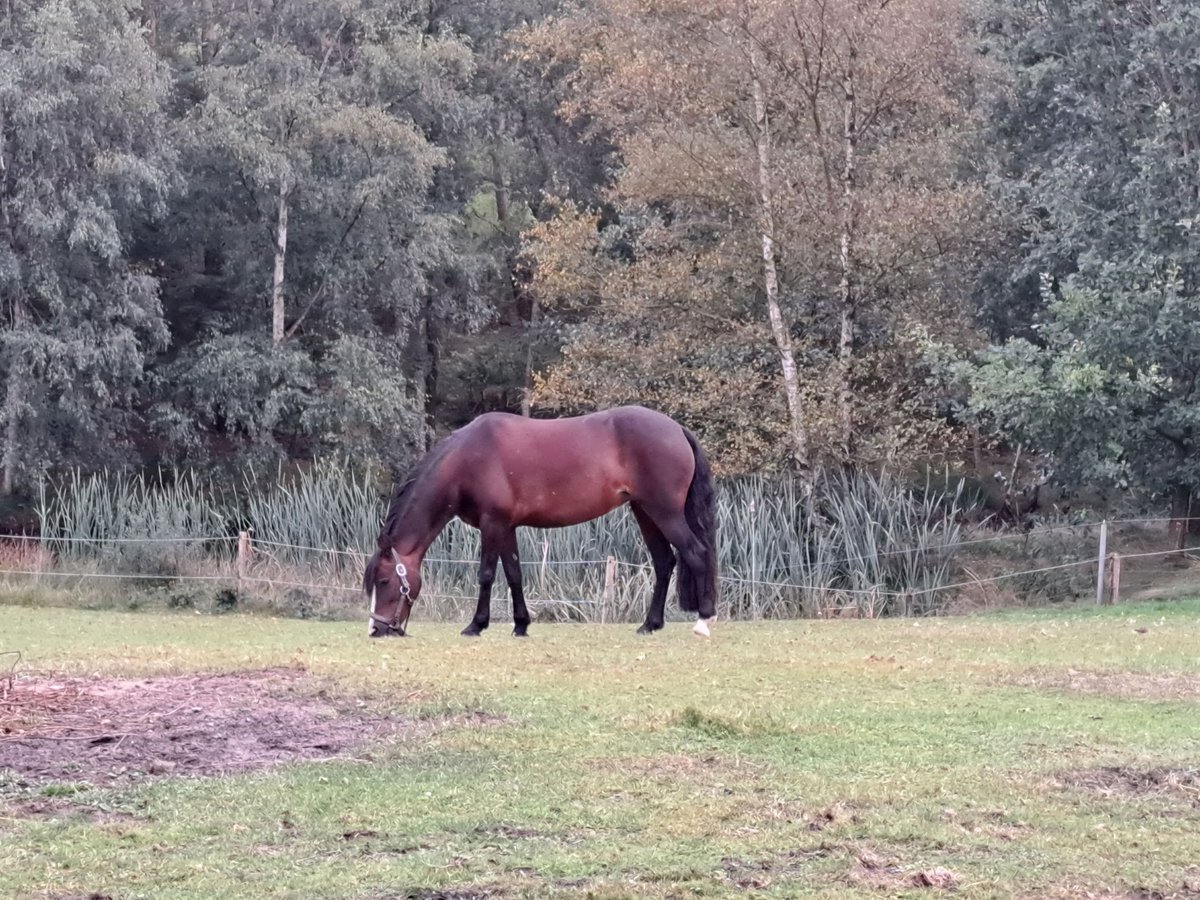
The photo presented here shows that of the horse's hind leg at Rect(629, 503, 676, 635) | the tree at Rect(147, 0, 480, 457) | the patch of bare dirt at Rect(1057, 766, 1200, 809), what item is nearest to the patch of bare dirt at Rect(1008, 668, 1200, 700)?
the patch of bare dirt at Rect(1057, 766, 1200, 809)

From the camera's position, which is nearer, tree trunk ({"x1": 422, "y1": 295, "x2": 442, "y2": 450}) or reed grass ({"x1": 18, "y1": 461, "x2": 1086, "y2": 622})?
reed grass ({"x1": 18, "y1": 461, "x2": 1086, "y2": 622})

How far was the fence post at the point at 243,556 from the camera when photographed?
17.7m

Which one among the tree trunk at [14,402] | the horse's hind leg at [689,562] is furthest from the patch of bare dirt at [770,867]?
the tree trunk at [14,402]

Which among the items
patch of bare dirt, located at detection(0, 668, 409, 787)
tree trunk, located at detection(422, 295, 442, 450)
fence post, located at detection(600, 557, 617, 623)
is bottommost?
patch of bare dirt, located at detection(0, 668, 409, 787)

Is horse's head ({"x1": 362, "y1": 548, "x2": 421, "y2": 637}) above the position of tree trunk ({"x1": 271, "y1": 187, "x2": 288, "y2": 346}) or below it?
below

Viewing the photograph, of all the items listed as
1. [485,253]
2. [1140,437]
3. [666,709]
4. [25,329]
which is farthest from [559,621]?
[485,253]

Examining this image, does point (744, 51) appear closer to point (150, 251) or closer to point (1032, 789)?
point (150, 251)

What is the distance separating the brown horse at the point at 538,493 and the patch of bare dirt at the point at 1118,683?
3480 mm

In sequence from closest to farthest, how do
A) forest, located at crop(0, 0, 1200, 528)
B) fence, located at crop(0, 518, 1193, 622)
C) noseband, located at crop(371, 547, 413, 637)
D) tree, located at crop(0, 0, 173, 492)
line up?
noseband, located at crop(371, 547, 413, 637) < fence, located at crop(0, 518, 1193, 622) < forest, located at crop(0, 0, 1200, 528) < tree, located at crop(0, 0, 173, 492)

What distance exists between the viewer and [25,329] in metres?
23.6

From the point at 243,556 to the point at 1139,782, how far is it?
43.4 feet

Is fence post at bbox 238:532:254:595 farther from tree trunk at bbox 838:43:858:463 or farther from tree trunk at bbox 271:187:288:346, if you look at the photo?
tree trunk at bbox 271:187:288:346

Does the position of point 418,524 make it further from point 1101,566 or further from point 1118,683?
point 1101,566

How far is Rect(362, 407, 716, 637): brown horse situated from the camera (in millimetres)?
12391
